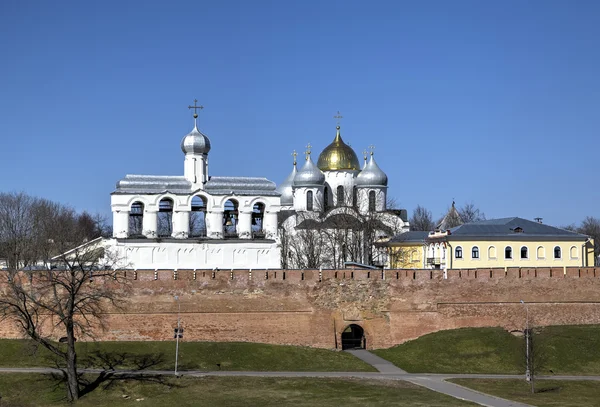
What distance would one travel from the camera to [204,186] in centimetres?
4866

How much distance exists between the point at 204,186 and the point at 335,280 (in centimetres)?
979

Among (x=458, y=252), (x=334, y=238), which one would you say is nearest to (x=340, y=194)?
(x=334, y=238)

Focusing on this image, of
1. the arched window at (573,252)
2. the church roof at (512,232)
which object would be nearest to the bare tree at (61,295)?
the church roof at (512,232)

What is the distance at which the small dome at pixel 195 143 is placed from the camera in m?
49.6

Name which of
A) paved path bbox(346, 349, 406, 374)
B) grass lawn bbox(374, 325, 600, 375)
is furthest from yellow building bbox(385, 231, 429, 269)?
paved path bbox(346, 349, 406, 374)

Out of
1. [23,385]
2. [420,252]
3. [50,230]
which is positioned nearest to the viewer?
[23,385]

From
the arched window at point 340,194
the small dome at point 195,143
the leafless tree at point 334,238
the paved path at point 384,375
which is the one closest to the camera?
the paved path at point 384,375

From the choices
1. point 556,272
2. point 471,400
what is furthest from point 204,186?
point 471,400

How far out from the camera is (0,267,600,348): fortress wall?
132 ft

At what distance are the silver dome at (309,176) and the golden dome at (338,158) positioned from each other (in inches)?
77.3

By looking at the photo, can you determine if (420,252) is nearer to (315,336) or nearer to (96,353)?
(315,336)

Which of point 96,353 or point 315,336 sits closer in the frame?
point 96,353

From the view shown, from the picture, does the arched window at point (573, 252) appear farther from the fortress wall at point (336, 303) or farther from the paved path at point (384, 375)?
the paved path at point (384, 375)

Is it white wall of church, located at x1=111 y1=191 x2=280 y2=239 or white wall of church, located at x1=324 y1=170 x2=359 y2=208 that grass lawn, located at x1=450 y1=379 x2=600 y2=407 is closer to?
white wall of church, located at x1=111 y1=191 x2=280 y2=239
